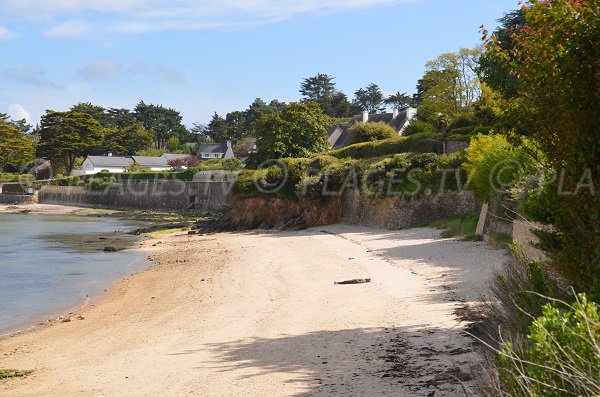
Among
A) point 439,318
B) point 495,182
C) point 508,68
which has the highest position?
point 508,68

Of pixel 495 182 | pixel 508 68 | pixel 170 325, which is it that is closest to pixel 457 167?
pixel 495 182

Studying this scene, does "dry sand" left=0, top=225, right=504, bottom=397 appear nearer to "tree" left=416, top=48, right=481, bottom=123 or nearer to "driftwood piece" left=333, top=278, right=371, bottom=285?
"driftwood piece" left=333, top=278, right=371, bottom=285

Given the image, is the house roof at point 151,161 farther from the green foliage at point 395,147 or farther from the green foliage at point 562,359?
the green foliage at point 562,359

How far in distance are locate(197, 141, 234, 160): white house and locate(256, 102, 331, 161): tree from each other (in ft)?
180

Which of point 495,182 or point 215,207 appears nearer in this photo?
point 495,182

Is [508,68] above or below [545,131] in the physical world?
above

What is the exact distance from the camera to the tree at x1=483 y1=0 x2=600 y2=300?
6.38 meters

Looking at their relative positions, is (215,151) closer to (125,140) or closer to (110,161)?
(125,140)

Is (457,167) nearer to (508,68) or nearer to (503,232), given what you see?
(503,232)

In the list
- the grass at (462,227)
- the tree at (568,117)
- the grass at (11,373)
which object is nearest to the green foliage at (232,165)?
the grass at (462,227)

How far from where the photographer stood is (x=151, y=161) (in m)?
94.8

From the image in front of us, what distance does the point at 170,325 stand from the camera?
13633 mm

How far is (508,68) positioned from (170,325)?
29.6ft

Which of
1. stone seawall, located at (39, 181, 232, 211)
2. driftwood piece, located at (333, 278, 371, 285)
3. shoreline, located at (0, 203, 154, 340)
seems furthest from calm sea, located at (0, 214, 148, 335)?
stone seawall, located at (39, 181, 232, 211)
